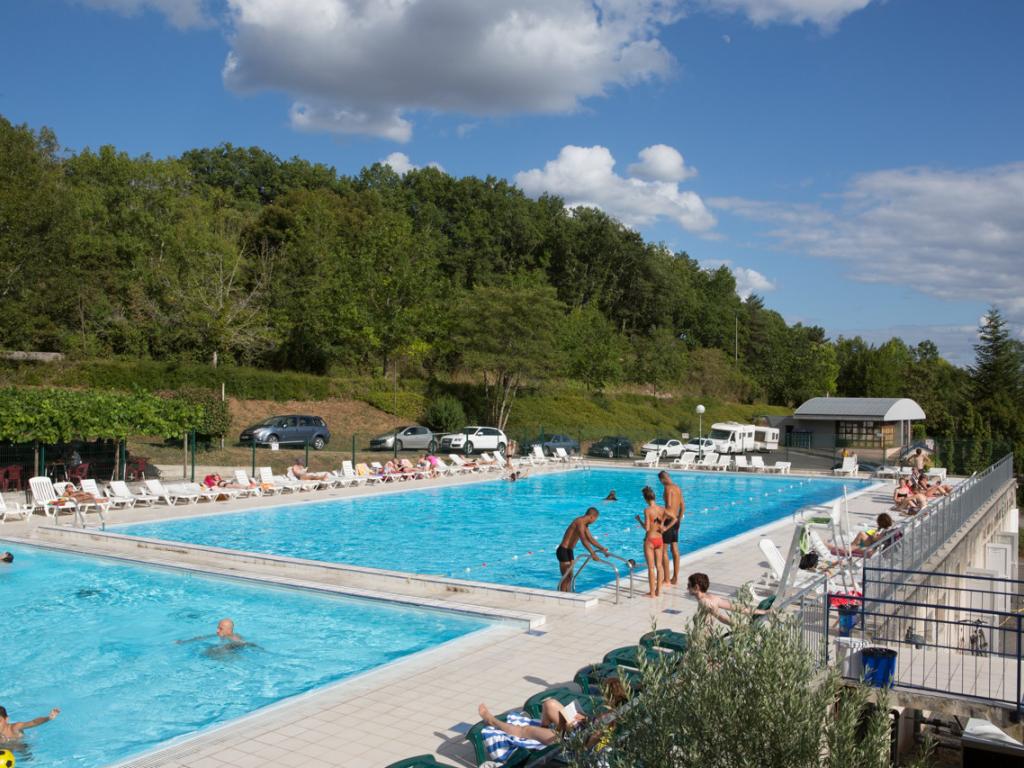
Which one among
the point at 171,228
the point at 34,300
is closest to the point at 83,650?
the point at 34,300

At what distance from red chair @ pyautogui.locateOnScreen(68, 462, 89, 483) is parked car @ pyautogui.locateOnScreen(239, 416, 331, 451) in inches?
382

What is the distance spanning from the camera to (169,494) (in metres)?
21.8

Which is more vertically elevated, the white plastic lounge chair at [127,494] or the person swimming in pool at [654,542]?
the person swimming in pool at [654,542]

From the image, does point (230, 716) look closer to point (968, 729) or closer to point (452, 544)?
point (968, 729)

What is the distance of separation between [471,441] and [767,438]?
20.1 metres

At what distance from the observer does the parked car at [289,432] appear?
113ft

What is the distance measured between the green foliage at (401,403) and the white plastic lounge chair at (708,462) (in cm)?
1528

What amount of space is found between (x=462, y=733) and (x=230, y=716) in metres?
3.14

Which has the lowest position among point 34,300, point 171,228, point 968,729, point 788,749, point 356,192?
point 968,729

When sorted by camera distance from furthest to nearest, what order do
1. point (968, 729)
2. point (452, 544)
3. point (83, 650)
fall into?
point (452, 544) → point (83, 650) → point (968, 729)

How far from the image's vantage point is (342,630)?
11.5 meters

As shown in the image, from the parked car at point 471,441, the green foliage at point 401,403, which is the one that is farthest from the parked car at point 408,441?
the green foliage at point 401,403

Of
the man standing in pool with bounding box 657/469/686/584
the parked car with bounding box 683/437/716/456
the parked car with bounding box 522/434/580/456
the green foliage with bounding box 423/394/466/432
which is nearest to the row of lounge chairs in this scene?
the parked car with bounding box 683/437/716/456

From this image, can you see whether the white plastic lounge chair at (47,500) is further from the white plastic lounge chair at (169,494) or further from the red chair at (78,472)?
the red chair at (78,472)
